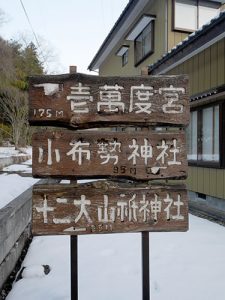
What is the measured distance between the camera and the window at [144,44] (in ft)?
39.6

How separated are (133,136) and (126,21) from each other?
38.4ft

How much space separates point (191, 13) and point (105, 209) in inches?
402

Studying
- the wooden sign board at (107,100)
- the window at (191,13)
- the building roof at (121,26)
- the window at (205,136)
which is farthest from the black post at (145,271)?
the building roof at (121,26)

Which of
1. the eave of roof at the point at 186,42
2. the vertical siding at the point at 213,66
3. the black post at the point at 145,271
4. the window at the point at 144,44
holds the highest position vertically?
the window at the point at 144,44

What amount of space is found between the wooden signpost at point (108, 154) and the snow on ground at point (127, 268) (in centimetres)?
75

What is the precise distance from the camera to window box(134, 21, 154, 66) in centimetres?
1208

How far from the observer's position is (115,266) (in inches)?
157

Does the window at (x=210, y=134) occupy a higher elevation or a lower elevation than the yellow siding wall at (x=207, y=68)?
lower

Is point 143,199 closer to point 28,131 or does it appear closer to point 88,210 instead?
point 88,210

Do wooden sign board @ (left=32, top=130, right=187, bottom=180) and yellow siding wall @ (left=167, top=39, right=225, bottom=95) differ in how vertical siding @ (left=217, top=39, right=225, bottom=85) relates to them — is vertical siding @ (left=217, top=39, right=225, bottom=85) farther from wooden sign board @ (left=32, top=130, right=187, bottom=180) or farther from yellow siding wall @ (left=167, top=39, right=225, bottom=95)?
wooden sign board @ (left=32, top=130, right=187, bottom=180)

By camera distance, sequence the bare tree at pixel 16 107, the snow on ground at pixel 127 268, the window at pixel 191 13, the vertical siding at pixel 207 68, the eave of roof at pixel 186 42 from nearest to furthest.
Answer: the snow on ground at pixel 127 268 < the eave of roof at pixel 186 42 < the vertical siding at pixel 207 68 < the window at pixel 191 13 < the bare tree at pixel 16 107

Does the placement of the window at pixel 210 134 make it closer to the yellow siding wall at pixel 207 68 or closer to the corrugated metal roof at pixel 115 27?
the yellow siding wall at pixel 207 68

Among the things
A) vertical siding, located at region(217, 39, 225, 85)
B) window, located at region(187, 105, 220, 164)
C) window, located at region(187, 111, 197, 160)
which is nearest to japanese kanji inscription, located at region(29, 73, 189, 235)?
vertical siding, located at region(217, 39, 225, 85)

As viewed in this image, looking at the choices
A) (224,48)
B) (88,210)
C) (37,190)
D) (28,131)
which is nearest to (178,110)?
(88,210)
